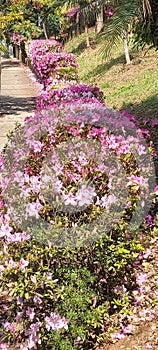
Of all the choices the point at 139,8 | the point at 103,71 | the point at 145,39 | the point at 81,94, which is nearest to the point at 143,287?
the point at 139,8

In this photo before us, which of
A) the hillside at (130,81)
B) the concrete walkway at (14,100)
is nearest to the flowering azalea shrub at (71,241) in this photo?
the hillside at (130,81)

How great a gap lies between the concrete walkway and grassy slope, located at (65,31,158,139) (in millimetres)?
2400

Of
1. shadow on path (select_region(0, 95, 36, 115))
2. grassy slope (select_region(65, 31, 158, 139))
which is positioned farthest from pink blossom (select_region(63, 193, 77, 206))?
shadow on path (select_region(0, 95, 36, 115))

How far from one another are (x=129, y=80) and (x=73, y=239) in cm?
1248

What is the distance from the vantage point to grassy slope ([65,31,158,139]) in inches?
479

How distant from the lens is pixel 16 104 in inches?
707

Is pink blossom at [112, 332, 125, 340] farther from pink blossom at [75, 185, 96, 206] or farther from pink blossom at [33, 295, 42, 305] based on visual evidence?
pink blossom at [75, 185, 96, 206]

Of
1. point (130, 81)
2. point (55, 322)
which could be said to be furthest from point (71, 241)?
point (130, 81)

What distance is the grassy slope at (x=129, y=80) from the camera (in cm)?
1217

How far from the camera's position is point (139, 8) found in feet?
17.5

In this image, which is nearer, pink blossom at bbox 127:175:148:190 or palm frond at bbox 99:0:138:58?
pink blossom at bbox 127:175:148:190

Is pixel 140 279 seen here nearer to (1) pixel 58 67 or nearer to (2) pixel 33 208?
(2) pixel 33 208

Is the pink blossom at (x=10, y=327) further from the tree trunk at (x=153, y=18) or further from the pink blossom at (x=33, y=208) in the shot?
the tree trunk at (x=153, y=18)

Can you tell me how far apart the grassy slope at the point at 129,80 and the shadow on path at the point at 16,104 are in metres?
2.39
